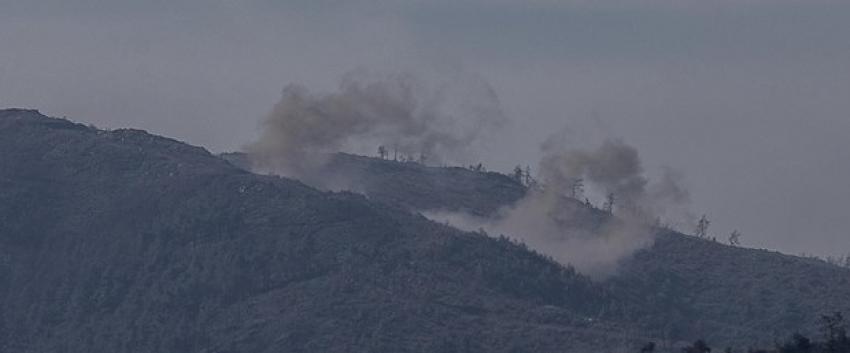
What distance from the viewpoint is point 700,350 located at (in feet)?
605

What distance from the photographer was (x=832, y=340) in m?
182

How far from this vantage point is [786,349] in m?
179

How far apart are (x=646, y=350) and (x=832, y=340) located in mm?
11217

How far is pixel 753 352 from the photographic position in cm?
18500

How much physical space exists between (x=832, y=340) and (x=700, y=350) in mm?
8196

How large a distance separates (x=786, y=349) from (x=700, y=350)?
23.5 ft

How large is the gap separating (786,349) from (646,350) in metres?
8.48

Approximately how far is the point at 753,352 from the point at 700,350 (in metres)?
3.36

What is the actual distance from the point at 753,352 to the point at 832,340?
561 centimetres

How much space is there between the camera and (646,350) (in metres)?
181

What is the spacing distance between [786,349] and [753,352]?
6282 millimetres
